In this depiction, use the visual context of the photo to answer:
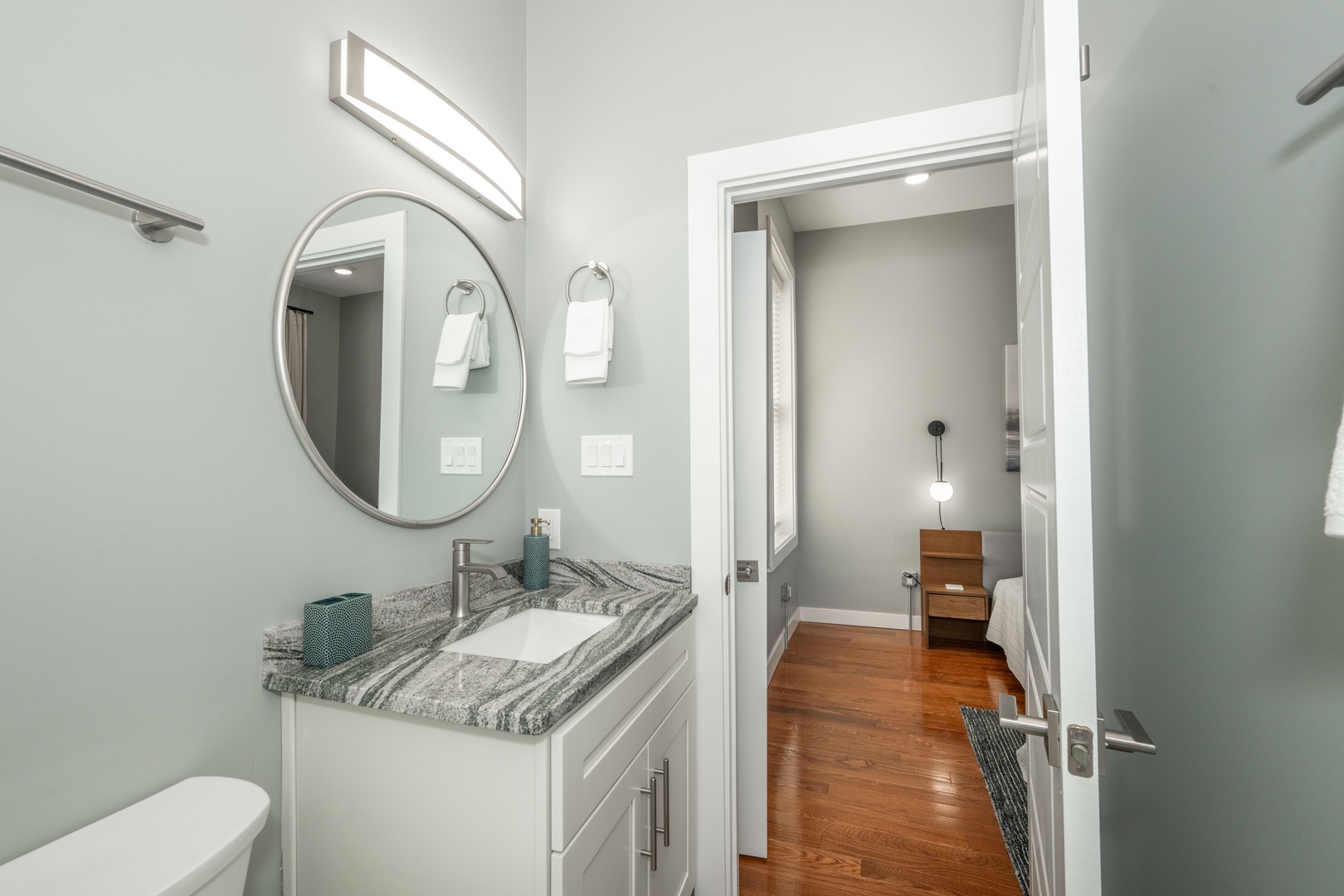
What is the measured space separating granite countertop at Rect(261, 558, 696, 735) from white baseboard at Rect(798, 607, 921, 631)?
2.80m

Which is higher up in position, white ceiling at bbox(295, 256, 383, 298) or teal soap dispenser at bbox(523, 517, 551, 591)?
white ceiling at bbox(295, 256, 383, 298)

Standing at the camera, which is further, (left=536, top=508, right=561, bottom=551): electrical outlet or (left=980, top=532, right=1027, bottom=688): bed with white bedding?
(left=980, top=532, right=1027, bottom=688): bed with white bedding

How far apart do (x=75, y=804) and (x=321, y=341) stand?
0.78m

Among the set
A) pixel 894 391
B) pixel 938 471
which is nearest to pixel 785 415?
pixel 894 391

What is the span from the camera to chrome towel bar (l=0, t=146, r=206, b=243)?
0.67 metres

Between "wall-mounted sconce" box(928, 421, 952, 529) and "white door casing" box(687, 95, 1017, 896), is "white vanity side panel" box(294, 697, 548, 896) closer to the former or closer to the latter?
"white door casing" box(687, 95, 1017, 896)

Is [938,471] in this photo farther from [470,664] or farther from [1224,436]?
[470,664]

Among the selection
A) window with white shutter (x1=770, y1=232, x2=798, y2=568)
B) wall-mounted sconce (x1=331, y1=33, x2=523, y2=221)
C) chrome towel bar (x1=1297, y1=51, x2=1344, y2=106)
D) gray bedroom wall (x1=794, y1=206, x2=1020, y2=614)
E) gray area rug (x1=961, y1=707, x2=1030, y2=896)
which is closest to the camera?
chrome towel bar (x1=1297, y1=51, x2=1344, y2=106)

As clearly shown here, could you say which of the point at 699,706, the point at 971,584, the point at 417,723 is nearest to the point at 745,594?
the point at 699,706

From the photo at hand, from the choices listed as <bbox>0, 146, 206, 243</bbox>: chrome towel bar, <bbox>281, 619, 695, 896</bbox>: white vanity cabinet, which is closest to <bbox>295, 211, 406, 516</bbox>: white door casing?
<bbox>0, 146, 206, 243</bbox>: chrome towel bar

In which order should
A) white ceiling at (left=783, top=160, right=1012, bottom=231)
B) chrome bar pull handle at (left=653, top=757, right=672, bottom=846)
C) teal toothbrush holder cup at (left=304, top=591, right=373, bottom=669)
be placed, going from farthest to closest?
white ceiling at (left=783, top=160, right=1012, bottom=231)
chrome bar pull handle at (left=653, top=757, right=672, bottom=846)
teal toothbrush holder cup at (left=304, top=591, right=373, bottom=669)

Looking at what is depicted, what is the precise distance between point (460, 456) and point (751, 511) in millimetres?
891

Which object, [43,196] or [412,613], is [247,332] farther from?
[412,613]

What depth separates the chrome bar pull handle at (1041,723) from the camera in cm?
69
